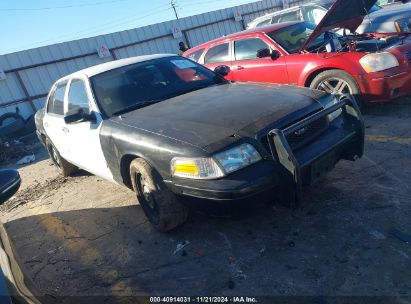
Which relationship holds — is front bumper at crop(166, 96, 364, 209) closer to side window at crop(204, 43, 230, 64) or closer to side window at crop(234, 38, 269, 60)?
side window at crop(234, 38, 269, 60)

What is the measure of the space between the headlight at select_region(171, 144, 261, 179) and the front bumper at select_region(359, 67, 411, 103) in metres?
3.27

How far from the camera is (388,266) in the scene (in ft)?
8.20

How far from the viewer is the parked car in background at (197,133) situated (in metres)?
2.74

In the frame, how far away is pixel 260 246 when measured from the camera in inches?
120

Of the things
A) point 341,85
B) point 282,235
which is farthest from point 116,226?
point 341,85

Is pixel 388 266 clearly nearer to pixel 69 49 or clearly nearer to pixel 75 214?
pixel 75 214

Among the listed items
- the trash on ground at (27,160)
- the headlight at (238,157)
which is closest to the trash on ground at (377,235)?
the headlight at (238,157)

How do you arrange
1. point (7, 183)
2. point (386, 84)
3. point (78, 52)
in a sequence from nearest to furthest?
point (7, 183) → point (386, 84) → point (78, 52)

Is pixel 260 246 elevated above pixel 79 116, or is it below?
below

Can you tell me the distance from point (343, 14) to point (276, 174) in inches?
145

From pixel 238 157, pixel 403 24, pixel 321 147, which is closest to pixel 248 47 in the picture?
pixel 403 24

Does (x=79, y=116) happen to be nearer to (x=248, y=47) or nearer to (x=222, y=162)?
(x=222, y=162)

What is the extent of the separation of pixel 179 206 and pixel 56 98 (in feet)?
9.81

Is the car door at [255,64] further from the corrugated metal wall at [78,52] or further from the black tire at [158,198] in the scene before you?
the corrugated metal wall at [78,52]
